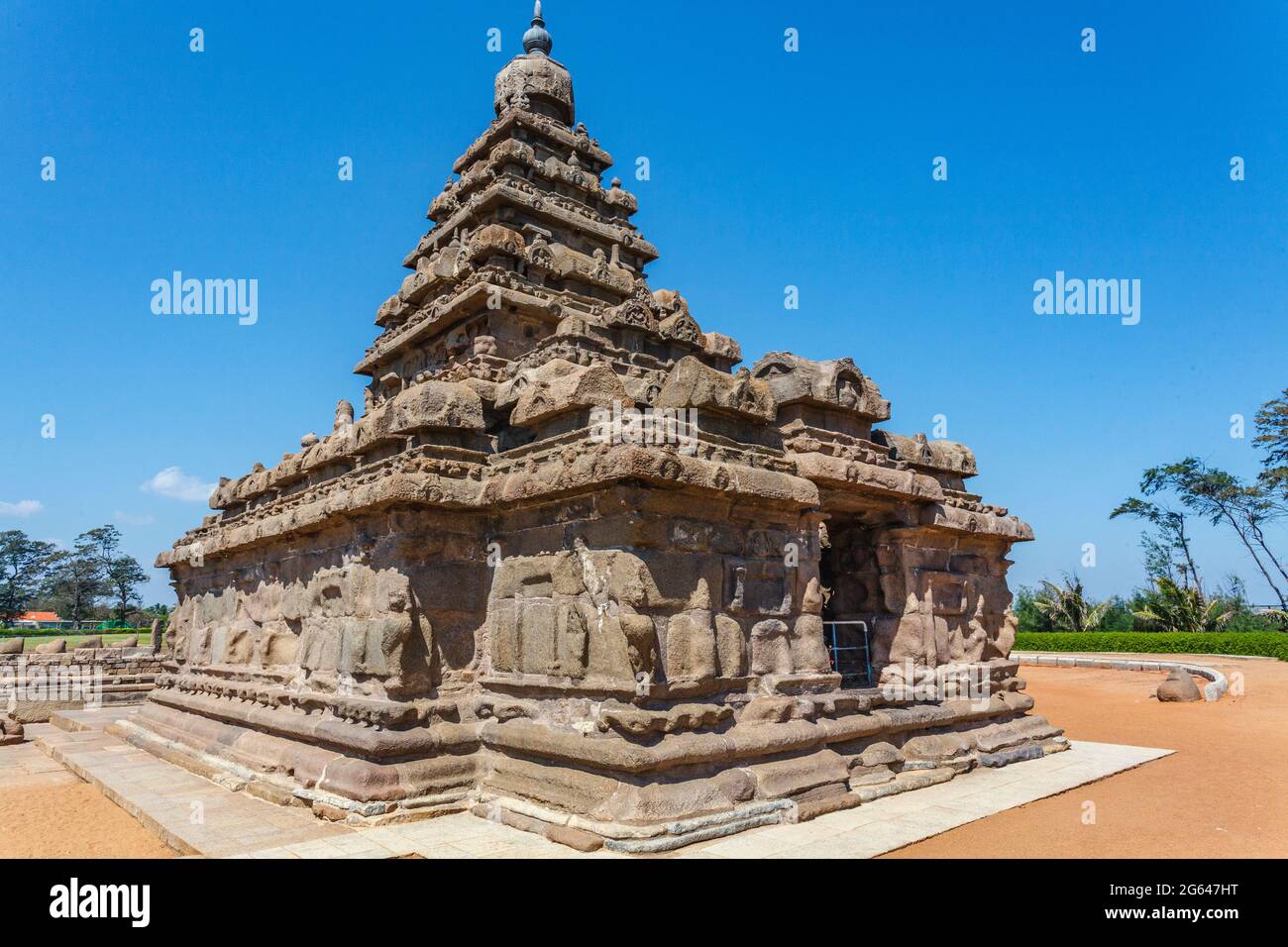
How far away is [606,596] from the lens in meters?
6.16

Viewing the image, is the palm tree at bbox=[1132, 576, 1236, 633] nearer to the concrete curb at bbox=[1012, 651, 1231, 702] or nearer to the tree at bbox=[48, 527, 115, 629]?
the concrete curb at bbox=[1012, 651, 1231, 702]

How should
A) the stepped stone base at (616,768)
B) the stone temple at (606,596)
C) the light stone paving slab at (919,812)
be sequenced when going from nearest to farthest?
the light stone paving slab at (919,812) < the stepped stone base at (616,768) < the stone temple at (606,596)

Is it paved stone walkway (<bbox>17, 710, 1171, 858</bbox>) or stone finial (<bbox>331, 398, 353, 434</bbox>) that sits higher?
stone finial (<bbox>331, 398, 353, 434</bbox>)

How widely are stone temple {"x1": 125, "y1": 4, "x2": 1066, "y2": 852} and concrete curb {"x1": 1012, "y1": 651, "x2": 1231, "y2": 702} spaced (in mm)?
10275

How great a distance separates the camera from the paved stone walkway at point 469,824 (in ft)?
18.1

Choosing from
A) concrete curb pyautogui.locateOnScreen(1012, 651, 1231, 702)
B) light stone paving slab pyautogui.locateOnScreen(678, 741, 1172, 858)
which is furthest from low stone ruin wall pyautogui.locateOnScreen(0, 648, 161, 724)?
concrete curb pyautogui.locateOnScreen(1012, 651, 1231, 702)

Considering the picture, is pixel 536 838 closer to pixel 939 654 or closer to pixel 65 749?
pixel 939 654

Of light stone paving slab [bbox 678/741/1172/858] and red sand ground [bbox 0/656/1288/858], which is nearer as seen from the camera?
light stone paving slab [bbox 678/741/1172/858]

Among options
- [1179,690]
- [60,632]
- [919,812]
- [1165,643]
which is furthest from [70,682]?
[60,632]

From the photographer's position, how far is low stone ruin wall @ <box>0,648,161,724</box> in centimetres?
1524

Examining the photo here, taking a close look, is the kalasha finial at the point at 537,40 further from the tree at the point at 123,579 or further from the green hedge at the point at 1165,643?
the tree at the point at 123,579

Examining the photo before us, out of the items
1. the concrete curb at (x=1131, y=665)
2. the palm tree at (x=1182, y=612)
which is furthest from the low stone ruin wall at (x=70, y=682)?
the palm tree at (x=1182, y=612)

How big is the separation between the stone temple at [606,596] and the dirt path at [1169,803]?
109 cm

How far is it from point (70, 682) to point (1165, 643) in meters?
31.3
